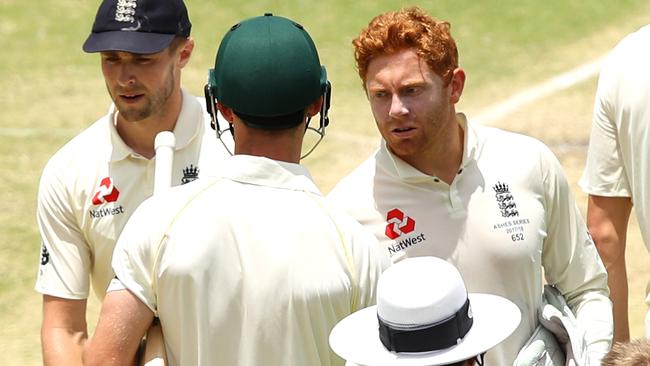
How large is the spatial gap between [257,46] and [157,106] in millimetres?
1655

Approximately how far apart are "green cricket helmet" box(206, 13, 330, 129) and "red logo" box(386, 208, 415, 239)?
1118 mm

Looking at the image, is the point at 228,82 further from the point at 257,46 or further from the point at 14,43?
the point at 14,43

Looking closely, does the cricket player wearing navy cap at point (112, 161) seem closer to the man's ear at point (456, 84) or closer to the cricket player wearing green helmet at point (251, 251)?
the man's ear at point (456, 84)

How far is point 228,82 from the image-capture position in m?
4.04

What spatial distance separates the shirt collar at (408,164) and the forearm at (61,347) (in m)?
1.35

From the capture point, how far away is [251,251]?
3.93m

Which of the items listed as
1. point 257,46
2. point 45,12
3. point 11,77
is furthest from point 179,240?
point 45,12

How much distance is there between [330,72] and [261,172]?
868cm

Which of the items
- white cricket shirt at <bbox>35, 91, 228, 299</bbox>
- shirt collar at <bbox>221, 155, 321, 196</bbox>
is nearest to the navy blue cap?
white cricket shirt at <bbox>35, 91, 228, 299</bbox>

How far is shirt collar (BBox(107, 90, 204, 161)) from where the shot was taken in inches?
219

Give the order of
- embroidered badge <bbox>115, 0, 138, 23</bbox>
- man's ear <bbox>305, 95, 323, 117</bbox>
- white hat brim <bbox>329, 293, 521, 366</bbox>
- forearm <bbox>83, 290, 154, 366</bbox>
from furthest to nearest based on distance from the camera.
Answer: embroidered badge <bbox>115, 0, 138, 23</bbox>, man's ear <bbox>305, 95, 323, 117</bbox>, forearm <bbox>83, 290, 154, 366</bbox>, white hat brim <bbox>329, 293, 521, 366</bbox>

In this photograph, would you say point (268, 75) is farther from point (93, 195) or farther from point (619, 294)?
Answer: point (619, 294)

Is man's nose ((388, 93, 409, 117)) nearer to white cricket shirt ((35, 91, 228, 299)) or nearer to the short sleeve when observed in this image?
white cricket shirt ((35, 91, 228, 299))

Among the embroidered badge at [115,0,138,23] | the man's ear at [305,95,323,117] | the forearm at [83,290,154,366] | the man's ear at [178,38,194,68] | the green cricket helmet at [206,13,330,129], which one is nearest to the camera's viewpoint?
the forearm at [83,290,154,366]
